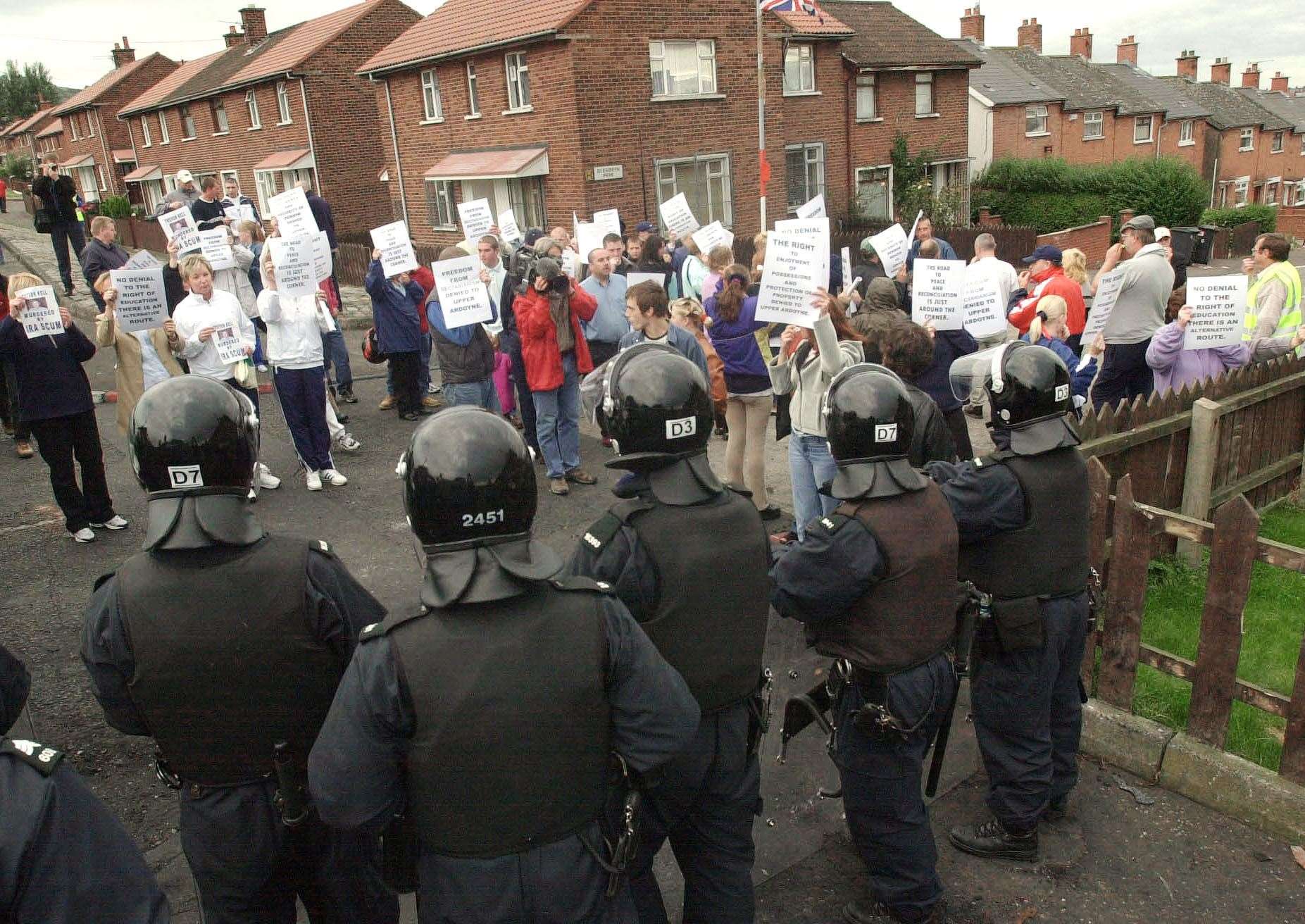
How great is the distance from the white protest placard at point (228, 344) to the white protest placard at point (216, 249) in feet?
4.39

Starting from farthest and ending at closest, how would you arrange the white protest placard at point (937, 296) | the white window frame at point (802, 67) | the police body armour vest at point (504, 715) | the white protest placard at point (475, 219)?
the white window frame at point (802, 67) → the white protest placard at point (475, 219) → the white protest placard at point (937, 296) → the police body armour vest at point (504, 715)

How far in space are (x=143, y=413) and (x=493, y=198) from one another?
924 inches

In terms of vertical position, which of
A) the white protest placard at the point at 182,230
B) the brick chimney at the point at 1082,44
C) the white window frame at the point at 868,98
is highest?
the brick chimney at the point at 1082,44

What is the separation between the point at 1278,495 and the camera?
7.00 meters

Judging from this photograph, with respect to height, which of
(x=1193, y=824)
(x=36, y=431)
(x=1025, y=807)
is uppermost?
(x=36, y=431)

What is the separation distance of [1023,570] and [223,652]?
2635mm

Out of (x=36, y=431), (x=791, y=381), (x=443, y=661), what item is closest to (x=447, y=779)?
(x=443, y=661)

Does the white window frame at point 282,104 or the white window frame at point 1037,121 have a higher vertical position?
the white window frame at point 282,104

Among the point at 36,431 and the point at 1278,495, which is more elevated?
the point at 36,431

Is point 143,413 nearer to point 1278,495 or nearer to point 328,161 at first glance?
point 1278,495

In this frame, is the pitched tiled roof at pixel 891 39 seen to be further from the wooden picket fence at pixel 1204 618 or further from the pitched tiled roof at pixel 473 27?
the wooden picket fence at pixel 1204 618

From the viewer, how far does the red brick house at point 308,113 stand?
1222 inches

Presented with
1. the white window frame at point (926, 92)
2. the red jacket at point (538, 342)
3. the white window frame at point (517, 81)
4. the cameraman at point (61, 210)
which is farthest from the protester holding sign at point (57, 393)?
the white window frame at point (926, 92)

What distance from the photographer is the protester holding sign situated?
635 centimetres
